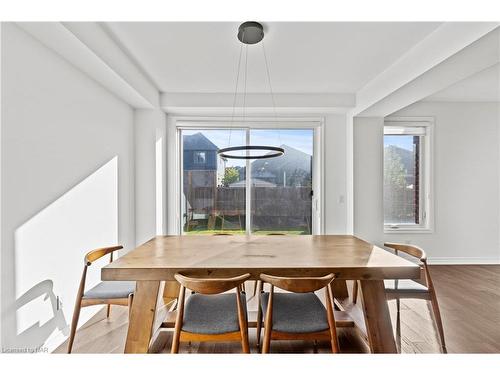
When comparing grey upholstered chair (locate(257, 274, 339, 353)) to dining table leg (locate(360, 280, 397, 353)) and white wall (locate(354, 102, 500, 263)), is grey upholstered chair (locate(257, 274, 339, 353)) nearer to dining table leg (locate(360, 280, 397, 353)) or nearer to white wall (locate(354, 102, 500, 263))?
dining table leg (locate(360, 280, 397, 353))

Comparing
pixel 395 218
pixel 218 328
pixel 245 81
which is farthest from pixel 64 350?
pixel 395 218

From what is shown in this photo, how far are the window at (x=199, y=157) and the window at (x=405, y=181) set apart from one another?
2756mm

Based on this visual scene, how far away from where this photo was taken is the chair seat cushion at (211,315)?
1680mm

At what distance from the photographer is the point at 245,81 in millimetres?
3416

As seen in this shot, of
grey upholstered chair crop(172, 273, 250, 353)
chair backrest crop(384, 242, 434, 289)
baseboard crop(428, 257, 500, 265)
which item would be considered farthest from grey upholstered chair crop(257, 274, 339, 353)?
baseboard crop(428, 257, 500, 265)

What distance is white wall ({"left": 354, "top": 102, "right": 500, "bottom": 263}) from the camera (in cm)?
451

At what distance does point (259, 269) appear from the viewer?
1.77 meters

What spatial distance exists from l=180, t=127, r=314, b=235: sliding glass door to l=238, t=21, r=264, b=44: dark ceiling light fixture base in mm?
2006

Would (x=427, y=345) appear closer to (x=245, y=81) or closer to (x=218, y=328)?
(x=218, y=328)

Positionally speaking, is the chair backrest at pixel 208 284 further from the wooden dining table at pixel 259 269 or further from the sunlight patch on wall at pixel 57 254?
the sunlight patch on wall at pixel 57 254

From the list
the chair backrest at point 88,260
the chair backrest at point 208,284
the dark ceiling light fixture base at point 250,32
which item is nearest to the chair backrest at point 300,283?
the chair backrest at point 208,284

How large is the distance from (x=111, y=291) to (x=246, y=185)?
2521mm

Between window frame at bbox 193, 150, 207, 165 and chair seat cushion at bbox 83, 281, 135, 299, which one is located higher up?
window frame at bbox 193, 150, 207, 165

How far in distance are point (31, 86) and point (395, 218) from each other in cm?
468
